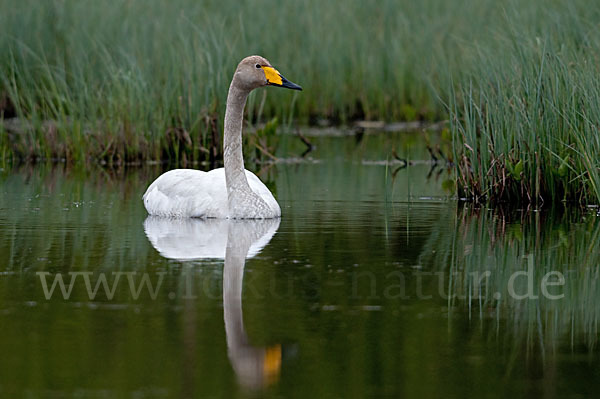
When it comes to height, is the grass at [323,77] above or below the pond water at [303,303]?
above

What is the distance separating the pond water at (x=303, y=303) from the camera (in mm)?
4746

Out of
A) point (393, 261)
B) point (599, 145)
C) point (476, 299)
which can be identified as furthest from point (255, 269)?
point (599, 145)

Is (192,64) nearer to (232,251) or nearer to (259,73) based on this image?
(259,73)

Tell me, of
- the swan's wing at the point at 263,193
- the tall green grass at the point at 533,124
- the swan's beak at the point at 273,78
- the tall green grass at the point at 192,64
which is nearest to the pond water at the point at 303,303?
the swan's wing at the point at 263,193

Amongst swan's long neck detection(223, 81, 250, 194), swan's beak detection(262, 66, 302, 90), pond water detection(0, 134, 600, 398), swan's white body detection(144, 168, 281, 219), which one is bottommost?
pond water detection(0, 134, 600, 398)

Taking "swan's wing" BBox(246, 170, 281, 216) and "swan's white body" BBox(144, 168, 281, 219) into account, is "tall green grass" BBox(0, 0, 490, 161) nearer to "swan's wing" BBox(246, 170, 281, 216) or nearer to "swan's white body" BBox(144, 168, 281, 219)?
"swan's wing" BBox(246, 170, 281, 216)

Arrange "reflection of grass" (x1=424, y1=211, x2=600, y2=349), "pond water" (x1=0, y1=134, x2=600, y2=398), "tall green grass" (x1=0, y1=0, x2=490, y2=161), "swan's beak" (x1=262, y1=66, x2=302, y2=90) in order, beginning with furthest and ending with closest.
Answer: "tall green grass" (x1=0, y1=0, x2=490, y2=161) → "swan's beak" (x1=262, y1=66, x2=302, y2=90) → "reflection of grass" (x1=424, y1=211, x2=600, y2=349) → "pond water" (x1=0, y1=134, x2=600, y2=398)

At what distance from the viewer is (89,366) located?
16.1 feet

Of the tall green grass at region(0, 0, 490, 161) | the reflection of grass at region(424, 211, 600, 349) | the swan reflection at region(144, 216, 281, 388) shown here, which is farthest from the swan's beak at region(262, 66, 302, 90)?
the tall green grass at region(0, 0, 490, 161)

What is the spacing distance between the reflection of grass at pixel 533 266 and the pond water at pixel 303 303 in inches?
0.7

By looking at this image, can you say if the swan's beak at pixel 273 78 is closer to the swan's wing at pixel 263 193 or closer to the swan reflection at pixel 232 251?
the swan's wing at pixel 263 193

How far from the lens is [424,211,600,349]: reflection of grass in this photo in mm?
5777

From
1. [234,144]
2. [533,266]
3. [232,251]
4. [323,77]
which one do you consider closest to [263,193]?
[234,144]

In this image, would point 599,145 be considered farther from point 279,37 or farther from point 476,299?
point 279,37
